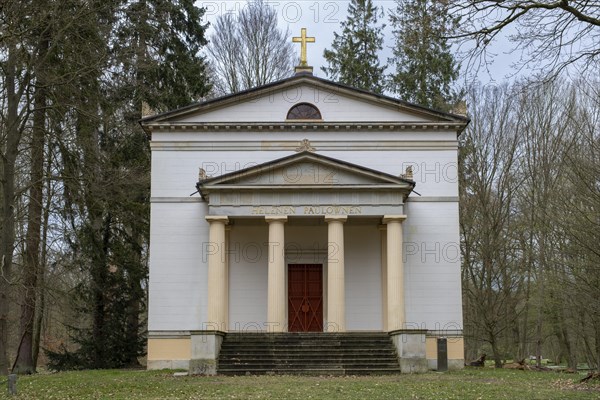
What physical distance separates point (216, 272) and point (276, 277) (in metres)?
2.07

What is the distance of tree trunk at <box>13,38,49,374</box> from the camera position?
2417cm

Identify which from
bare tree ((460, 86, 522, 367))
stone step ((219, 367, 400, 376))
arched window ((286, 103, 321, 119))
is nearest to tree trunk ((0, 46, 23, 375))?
stone step ((219, 367, 400, 376))

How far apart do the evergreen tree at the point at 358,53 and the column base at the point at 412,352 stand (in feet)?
85.2

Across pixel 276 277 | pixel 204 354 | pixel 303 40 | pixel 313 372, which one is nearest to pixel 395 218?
pixel 276 277

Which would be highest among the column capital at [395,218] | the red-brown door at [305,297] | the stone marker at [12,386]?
the column capital at [395,218]

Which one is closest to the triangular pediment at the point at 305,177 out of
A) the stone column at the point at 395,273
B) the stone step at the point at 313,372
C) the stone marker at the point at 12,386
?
the stone column at the point at 395,273

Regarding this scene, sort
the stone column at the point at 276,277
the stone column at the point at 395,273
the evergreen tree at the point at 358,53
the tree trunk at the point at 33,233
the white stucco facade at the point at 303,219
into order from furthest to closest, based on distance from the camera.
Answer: the evergreen tree at the point at 358,53 < the white stucco facade at the point at 303,219 < the stone column at the point at 395,273 < the stone column at the point at 276,277 < the tree trunk at the point at 33,233

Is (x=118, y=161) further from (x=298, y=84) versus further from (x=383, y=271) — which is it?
(x=383, y=271)

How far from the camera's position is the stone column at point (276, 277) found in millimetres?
25625

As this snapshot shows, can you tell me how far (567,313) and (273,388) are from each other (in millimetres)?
22795

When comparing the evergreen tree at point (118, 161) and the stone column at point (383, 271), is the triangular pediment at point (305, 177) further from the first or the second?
the evergreen tree at point (118, 161)

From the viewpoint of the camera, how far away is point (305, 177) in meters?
26.4

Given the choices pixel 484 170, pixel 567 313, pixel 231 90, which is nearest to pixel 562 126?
pixel 484 170

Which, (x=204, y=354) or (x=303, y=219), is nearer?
(x=204, y=354)
